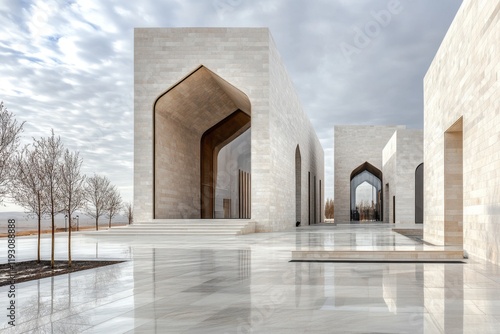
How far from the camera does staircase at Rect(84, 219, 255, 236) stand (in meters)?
19.5

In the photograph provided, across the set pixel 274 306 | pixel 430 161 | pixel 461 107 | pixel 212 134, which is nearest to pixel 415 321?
pixel 274 306

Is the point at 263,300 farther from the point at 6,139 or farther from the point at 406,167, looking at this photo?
the point at 406,167

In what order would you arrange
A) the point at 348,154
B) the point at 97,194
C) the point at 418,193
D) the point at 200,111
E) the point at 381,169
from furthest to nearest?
the point at 348,154
the point at 381,169
the point at 97,194
the point at 418,193
the point at 200,111

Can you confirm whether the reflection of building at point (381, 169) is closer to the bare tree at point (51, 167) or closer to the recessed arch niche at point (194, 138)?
the recessed arch niche at point (194, 138)

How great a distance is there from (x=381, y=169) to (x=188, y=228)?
31485mm

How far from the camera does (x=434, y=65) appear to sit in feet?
50.6

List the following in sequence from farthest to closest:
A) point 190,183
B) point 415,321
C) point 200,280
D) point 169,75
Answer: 1. point 190,183
2. point 169,75
3. point 200,280
4. point 415,321

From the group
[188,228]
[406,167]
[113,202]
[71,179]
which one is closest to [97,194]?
[113,202]

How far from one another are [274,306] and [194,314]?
2.92 feet

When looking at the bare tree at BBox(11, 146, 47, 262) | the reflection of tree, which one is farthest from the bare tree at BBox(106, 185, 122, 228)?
the reflection of tree

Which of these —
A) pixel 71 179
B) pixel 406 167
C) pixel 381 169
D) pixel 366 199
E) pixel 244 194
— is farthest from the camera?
pixel 366 199

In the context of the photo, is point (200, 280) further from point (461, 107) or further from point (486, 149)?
point (461, 107)

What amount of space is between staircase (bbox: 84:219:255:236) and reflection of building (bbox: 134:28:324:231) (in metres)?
1.40

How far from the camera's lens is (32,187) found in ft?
29.9
